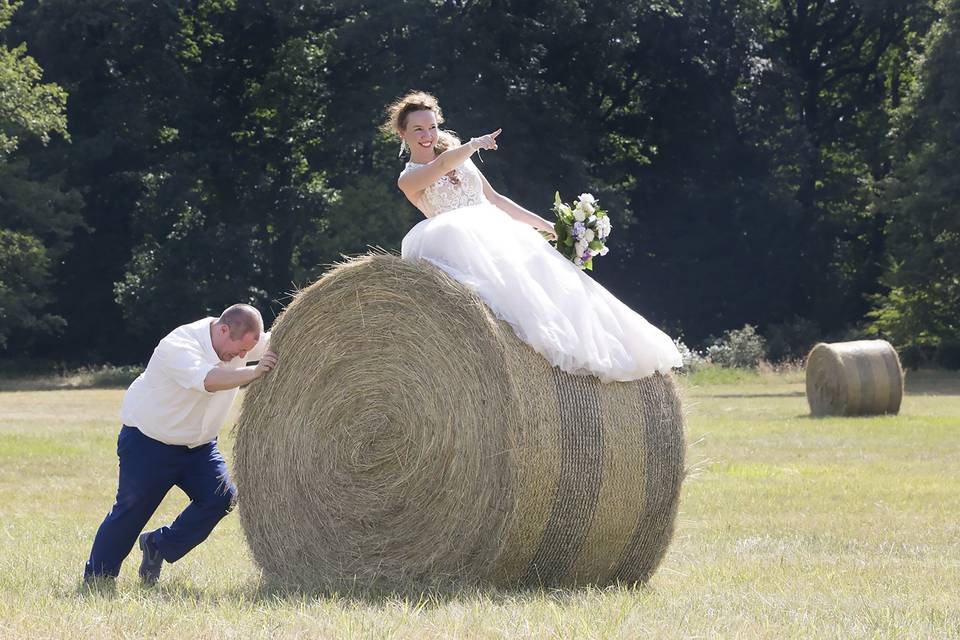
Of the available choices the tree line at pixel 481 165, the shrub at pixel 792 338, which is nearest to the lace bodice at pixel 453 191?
the tree line at pixel 481 165

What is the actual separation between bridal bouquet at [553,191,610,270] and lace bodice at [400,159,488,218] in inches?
18.3

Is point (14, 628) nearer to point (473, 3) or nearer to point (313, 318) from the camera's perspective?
point (313, 318)

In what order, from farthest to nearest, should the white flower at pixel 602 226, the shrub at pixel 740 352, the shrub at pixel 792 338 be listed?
the shrub at pixel 792 338
the shrub at pixel 740 352
the white flower at pixel 602 226

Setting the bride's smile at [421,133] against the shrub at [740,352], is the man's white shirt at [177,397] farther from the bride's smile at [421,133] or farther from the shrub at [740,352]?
the shrub at [740,352]

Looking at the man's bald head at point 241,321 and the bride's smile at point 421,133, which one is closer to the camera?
the man's bald head at point 241,321

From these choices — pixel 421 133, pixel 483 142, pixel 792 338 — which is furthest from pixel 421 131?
pixel 792 338

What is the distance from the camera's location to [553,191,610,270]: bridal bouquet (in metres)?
7.74

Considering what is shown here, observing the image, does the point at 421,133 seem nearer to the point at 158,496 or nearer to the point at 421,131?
the point at 421,131

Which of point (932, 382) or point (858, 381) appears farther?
point (932, 382)

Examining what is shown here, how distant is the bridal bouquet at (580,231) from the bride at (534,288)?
1.13 ft

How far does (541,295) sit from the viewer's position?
272 inches

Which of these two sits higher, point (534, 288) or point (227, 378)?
point (534, 288)

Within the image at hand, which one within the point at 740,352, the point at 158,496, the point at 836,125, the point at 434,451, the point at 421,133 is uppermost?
the point at 836,125

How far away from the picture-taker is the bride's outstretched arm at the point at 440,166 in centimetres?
732
